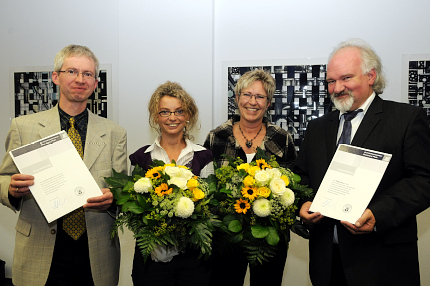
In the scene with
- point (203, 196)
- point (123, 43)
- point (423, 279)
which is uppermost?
point (123, 43)

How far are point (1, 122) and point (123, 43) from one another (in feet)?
5.82

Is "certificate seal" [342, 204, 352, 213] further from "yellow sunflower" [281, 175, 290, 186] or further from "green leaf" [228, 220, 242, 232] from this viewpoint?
"green leaf" [228, 220, 242, 232]

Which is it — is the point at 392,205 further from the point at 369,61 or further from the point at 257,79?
the point at 257,79

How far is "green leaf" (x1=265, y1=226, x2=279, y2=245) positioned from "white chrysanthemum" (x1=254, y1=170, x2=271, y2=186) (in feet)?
0.79

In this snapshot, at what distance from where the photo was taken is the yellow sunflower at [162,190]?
69.8 inches

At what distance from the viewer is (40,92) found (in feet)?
12.6

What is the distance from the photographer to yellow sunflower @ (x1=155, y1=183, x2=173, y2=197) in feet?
5.82

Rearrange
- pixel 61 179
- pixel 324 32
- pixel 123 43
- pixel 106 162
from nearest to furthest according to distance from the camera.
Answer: pixel 61 179 < pixel 106 162 < pixel 324 32 < pixel 123 43

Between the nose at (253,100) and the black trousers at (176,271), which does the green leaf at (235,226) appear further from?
the nose at (253,100)

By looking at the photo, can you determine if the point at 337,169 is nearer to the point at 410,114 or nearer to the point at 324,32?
the point at 410,114

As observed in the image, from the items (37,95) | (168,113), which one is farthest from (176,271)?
(37,95)

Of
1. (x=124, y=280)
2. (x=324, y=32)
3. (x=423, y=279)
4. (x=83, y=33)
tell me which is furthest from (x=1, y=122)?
(x=423, y=279)

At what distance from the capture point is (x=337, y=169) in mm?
1838

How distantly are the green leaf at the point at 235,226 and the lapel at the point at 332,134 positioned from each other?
629 millimetres
